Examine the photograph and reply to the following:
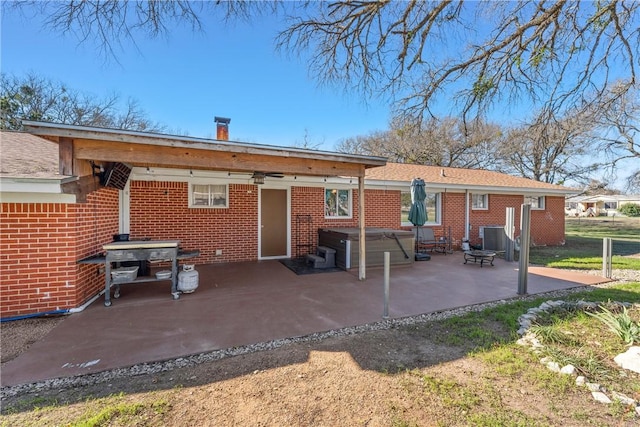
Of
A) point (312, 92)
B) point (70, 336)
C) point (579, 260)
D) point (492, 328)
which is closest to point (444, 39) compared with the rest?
point (312, 92)

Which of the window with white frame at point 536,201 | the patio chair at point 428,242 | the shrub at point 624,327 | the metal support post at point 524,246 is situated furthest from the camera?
the window with white frame at point 536,201

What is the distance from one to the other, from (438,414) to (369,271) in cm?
529

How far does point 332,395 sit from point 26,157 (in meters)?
6.31

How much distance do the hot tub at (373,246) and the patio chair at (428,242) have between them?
2.06 meters

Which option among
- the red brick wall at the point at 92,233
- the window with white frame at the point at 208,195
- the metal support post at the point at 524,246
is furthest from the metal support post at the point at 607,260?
the red brick wall at the point at 92,233

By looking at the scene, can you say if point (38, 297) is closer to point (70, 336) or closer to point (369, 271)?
point (70, 336)

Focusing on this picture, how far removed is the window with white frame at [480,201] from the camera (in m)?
12.2

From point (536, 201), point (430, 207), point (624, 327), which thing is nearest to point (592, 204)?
point (536, 201)

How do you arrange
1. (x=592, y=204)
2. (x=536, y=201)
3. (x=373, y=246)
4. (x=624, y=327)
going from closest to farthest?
1. (x=624, y=327)
2. (x=373, y=246)
3. (x=536, y=201)
4. (x=592, y=204)

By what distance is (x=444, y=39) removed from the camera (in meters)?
5.05

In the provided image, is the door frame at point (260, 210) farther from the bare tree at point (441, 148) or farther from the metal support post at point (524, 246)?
the bare tree at point (441, 148)

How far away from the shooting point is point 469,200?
11.8m

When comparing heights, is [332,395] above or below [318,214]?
below

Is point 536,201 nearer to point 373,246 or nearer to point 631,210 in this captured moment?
point 373,246
